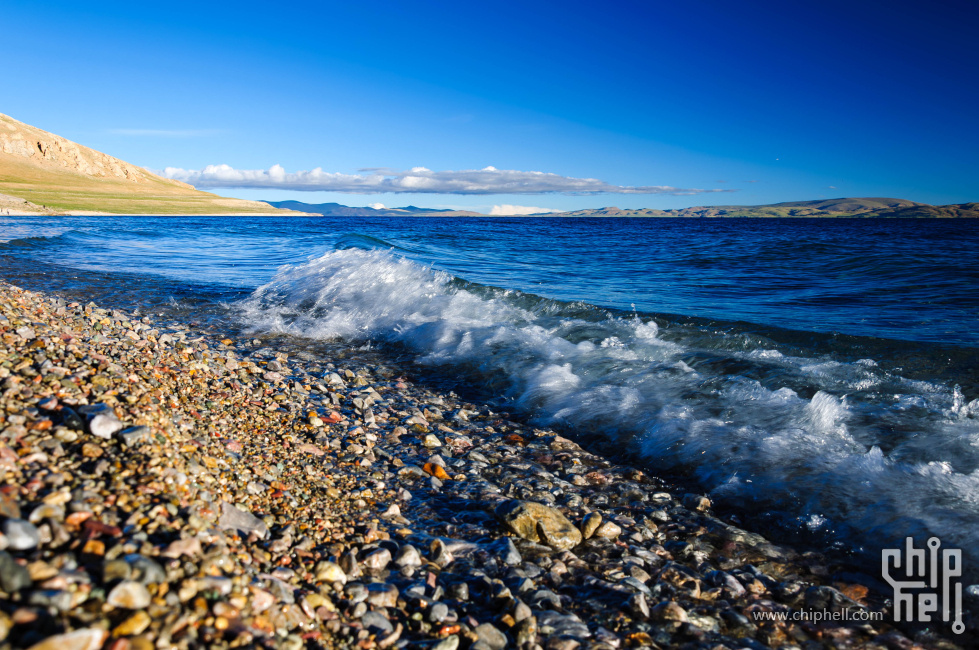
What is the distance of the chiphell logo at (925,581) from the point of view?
3.14m

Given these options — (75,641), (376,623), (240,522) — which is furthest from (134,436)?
(376,623)

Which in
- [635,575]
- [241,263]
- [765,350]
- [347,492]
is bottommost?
[635,575]

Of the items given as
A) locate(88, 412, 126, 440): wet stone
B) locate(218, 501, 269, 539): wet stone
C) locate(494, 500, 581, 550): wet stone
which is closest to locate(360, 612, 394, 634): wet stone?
locate(218, 501, 269, 539): wet stone

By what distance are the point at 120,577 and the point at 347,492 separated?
192 centimetres

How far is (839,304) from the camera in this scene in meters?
12.6

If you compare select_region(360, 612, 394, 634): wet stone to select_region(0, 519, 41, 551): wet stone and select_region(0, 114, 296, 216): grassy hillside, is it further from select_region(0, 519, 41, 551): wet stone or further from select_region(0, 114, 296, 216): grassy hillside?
select_region(0, 114, 296, 216): grassy hillside

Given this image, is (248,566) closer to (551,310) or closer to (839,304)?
(551,310)

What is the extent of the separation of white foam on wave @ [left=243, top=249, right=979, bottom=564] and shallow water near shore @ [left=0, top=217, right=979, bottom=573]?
0.07ft

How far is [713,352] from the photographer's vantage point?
26.4 feet

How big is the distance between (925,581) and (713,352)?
16.0 ft

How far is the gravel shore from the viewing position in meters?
2.08

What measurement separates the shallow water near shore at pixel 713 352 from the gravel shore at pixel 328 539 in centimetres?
91

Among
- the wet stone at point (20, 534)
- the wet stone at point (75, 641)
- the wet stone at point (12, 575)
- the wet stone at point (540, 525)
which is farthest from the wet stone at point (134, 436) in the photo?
the wet stone at point (540, 525)

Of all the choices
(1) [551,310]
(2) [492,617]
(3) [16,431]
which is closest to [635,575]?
(2) [492,617]
